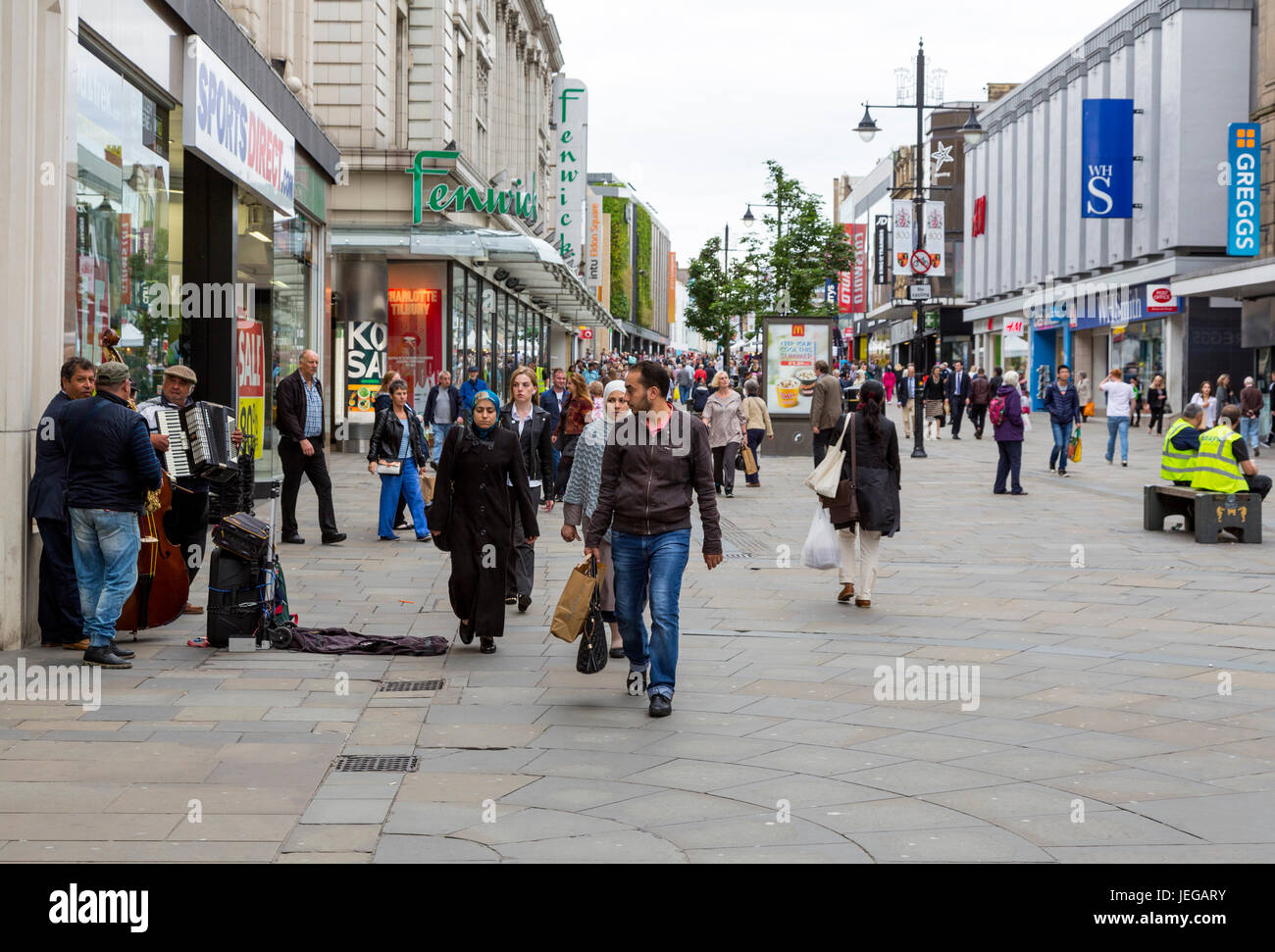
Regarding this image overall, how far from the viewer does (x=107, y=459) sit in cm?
837

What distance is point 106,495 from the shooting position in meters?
8.36

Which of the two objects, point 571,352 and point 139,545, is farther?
point 571,352

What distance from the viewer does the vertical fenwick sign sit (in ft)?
191

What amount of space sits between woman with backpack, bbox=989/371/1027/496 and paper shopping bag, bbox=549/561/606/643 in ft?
42.8

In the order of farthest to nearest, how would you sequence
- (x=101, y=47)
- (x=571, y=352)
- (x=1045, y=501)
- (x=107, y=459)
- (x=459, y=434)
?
(x=571, y=352), (x=1045, y=501), (x=101, y=47), (x=459, y=434), (x=107, y=459)

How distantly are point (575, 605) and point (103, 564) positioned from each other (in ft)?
9.45

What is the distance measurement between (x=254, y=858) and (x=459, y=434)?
4.60 meters

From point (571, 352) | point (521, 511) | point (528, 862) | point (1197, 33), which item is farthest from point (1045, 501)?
point (571, 352)

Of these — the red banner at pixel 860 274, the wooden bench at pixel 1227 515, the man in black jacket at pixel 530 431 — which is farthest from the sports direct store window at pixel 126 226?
the red banner at pixel 860 274

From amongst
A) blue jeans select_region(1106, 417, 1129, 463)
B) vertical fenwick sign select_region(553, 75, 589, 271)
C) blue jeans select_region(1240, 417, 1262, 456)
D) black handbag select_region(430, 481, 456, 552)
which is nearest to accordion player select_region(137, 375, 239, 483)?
black handbag select_region(430, 481, 456, 552)

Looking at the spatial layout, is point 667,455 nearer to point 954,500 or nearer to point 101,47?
point 101,47

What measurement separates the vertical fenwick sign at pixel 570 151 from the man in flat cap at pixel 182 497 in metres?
48.3

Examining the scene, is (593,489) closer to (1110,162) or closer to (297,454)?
(297,454)

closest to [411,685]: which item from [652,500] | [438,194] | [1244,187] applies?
[652,500]
